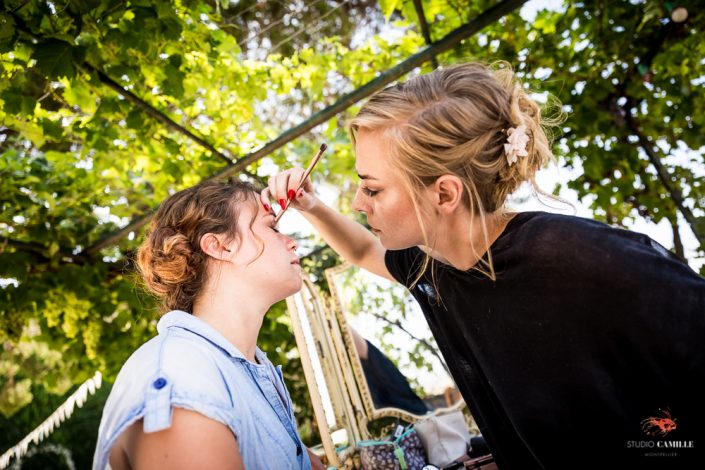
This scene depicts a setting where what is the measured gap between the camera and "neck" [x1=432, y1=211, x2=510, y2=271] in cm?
154

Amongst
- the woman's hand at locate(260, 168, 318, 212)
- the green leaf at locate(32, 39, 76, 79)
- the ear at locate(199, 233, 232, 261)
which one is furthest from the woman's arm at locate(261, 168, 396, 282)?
the green leaf at locate(32, 39, 76, 79)

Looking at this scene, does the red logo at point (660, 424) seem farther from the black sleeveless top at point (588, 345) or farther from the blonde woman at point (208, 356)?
the blonde woman at point (208, 356)

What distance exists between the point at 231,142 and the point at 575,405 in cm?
289

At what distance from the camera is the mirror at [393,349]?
3496 mm

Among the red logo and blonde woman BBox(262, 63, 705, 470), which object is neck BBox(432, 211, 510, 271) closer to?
blonde woman BBox(262, 63, 705, 470)

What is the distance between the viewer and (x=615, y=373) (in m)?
1.25

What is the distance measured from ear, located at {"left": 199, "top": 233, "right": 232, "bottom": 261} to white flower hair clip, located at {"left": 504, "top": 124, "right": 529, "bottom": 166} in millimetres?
887

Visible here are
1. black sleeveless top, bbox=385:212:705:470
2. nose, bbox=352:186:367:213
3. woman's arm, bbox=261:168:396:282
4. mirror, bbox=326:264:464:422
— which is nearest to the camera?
black sleeveless top, bbox=385:212:705:470

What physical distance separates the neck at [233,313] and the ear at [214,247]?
0.08 metres

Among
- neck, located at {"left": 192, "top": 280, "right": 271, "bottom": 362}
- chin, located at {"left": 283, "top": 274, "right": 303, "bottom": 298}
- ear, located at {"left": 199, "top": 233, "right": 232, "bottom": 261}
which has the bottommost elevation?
neck, located at {"left": 192, "top": 280, "right": 271, "bottom": 362}

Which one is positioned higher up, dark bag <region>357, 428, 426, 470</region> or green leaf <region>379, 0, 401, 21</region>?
green leaf <region>379, 0, 401, 21</region>

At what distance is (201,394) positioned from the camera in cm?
111

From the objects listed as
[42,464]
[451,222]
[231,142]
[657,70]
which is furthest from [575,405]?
[42,464]

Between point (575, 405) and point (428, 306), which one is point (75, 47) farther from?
point (575, 405)
